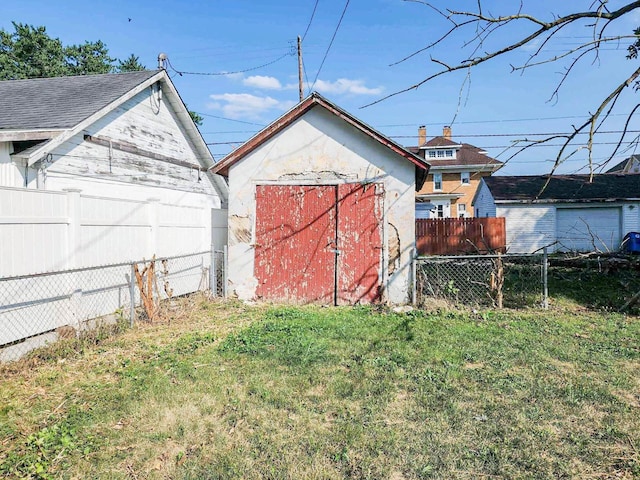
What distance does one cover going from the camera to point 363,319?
23.9 feet

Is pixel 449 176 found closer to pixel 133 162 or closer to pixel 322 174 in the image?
pixel 322 174

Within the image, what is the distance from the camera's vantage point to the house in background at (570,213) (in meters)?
19.4

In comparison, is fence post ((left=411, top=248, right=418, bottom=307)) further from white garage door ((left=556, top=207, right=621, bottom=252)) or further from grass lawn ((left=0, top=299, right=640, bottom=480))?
white garage door ((left=556, top=207, right=621, bottom=252))

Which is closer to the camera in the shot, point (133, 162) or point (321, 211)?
point (321, 211)

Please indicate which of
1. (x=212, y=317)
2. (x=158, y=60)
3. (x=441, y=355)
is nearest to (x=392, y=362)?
(x=441, y=355)

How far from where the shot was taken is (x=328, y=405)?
3.88 m

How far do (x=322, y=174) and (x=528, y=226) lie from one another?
1592 centimetres

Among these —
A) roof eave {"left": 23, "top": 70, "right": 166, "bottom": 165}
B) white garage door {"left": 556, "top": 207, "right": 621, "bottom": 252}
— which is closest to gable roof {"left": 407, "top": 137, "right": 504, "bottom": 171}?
white garage door {"left": 556, "top": 207, "right": 621, "bottom": 252}

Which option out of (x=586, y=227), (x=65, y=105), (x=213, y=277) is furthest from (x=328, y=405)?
(x=586, y=227)

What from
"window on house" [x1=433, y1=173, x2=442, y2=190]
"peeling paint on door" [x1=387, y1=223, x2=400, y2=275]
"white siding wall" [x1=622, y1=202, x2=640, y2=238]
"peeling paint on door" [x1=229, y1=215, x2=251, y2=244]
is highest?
"window on house" [x1=433, y1=173, x2=442, y2=190]

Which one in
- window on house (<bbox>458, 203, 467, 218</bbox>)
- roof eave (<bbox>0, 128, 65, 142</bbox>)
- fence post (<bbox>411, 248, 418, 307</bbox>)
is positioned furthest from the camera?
window on house (<bbox>458, 203, 467, 218</bbox>)

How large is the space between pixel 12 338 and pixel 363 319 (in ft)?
16.9

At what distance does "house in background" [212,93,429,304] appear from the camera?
28.3ft

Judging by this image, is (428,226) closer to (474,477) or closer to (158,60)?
(158,60)
